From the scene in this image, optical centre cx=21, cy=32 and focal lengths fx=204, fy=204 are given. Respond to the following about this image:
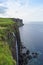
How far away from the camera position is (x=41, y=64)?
152 feet

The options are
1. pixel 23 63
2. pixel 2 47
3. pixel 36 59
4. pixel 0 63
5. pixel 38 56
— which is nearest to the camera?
pixel 0 63

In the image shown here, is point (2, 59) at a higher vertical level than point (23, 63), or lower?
higher

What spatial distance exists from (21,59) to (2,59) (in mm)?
30477

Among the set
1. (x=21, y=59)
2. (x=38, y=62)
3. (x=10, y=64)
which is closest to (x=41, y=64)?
→ (x=38, y=62)

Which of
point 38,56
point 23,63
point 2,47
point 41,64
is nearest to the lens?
point 2,47

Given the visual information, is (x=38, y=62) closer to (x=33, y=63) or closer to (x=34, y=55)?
(x=33, y=63)

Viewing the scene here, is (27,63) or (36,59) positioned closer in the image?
(27,63)

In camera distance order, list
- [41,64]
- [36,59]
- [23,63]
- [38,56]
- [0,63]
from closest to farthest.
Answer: [0,63] → [23,63] → [41,64] → [36,59] → [38,56]

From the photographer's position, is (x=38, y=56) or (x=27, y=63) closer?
(x=27, y=63)

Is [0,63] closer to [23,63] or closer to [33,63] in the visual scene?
[23,63]

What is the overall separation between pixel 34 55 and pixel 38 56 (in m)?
1.67

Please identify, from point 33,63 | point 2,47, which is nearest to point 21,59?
point 33,63

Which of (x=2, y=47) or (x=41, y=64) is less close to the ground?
(x=2, y=47)

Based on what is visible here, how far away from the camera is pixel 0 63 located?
43.6 feet
